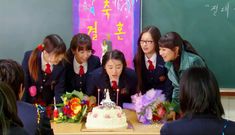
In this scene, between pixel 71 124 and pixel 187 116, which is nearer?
pixel 187 116

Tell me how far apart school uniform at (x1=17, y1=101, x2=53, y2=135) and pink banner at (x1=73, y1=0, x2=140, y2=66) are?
192 centimetres

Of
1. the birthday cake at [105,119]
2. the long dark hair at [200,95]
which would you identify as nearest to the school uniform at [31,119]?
the birthday cake at [105,119]

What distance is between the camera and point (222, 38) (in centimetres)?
390

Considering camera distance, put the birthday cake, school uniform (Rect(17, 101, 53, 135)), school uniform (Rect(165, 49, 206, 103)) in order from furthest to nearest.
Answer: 1. school uniform (Rect(165, 49, 206, 103))
2. the birthday cake
3. school uniform (Rect(17, 101, 53, 135))

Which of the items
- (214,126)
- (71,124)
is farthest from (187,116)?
(71,124)

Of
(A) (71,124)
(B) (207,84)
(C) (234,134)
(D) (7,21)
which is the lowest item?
(A) (71,124)

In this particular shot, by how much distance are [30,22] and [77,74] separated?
2.70ft

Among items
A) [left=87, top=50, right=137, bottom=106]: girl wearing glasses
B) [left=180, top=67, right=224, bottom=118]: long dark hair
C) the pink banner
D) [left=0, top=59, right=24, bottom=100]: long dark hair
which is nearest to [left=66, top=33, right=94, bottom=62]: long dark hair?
[left=87, top=50, right=137, bottom=106]: girl wearing glasses

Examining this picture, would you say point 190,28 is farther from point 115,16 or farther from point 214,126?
point 214,126

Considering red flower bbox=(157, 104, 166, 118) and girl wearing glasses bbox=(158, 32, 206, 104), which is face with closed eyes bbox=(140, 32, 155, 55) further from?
red flower bbox=(157, 104, 166, 118)

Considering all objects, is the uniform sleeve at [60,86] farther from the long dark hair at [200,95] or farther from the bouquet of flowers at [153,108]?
the long dark hair at [200,95]

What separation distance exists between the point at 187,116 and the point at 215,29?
7.84ft

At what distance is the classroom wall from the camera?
389 centimetres

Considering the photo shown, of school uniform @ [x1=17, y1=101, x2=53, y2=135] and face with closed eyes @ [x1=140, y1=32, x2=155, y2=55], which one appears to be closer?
school uniform @ [x1=17, y1=101, x2=53, y2=135]
